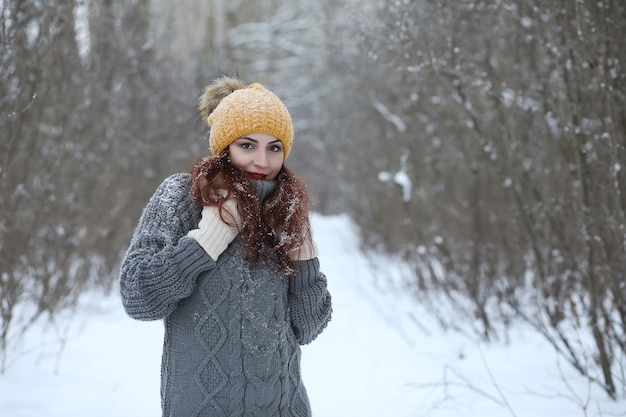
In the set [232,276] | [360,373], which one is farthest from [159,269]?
[360,373]

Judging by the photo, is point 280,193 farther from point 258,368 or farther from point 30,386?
point 30,386

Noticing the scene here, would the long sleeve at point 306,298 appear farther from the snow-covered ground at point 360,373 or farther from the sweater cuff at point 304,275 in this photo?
the snow-covered ground at point 360,373

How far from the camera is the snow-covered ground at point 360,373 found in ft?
10.7

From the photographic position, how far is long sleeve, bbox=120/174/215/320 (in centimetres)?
155

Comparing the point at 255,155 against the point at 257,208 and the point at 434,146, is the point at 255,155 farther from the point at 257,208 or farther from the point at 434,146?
the point at 434,146

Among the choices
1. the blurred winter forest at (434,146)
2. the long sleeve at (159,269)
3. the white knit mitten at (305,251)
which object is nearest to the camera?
the long sleeve at (159,269)

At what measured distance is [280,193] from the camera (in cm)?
175

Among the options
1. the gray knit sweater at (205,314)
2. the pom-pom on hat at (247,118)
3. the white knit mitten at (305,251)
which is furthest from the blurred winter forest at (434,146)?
the gray knit sweater at (205,314)

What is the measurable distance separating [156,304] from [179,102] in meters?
7.41

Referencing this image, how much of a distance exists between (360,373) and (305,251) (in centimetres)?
297

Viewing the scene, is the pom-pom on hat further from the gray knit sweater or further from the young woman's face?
the gray knit sweater

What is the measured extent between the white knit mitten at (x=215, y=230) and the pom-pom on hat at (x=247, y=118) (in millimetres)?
228

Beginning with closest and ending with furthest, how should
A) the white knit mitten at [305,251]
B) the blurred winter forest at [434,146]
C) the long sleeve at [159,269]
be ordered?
the long sleeve at [159,269]
the white knit mitten at [305,251]
the blurred winter forest at [434,146]

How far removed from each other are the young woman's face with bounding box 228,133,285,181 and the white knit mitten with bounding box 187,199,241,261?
5.8 inches
